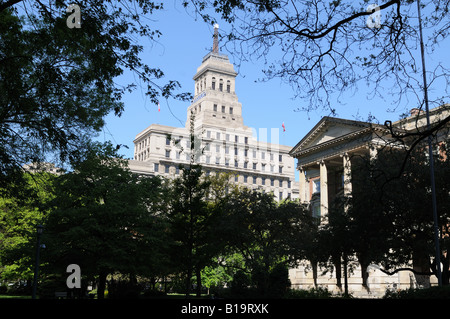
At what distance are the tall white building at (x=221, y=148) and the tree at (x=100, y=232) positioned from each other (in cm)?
8969

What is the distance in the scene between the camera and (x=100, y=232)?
3177 centimetres

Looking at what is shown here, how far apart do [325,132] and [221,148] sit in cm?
7594

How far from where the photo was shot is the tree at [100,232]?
31.4 meters

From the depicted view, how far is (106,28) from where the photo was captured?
42.7 ft

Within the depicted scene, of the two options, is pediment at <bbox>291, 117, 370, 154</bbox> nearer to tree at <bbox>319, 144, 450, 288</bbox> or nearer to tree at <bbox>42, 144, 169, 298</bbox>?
tree at <bbox>319, 144, 450, 288</bbox>

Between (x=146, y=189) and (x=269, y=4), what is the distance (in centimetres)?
2867

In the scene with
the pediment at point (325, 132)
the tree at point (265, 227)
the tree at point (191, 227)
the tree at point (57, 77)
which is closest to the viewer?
the tree at point (57, 77)

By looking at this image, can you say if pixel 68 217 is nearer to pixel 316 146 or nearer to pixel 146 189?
pixel 146 189

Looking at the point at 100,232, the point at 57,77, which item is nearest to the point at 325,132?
the point at 100,232

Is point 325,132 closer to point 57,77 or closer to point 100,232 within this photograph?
point 100,232

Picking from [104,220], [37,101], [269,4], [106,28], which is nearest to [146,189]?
[104,220]

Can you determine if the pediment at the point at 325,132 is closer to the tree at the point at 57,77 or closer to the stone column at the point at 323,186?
the stone column at the point at 323,186

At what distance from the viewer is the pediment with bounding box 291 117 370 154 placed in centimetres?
6023

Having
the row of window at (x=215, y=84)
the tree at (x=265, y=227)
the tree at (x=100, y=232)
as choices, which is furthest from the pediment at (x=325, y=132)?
the row of window at (x=215, y=84)
